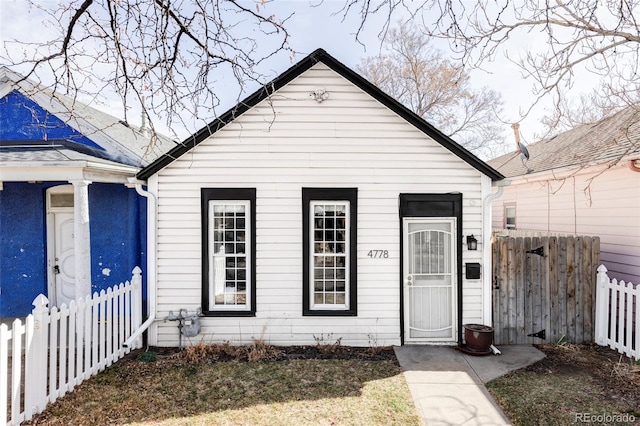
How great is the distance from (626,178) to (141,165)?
426 inches

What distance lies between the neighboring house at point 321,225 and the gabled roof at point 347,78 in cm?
3

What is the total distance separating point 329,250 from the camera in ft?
24.0

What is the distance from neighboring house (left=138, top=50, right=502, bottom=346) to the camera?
7.22 m

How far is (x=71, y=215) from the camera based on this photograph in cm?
894

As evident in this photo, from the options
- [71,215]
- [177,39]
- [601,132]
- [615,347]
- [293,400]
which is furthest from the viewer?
[601,132]

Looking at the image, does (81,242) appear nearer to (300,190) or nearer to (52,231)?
(52,231)

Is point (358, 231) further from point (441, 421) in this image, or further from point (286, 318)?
point (441, 421)

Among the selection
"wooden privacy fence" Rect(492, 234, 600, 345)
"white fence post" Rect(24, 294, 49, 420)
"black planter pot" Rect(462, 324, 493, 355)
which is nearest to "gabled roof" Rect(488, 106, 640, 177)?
"wooden privacy fence" Rect(492, 234, 600, 345)

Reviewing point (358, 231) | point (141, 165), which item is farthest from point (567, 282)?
point (141, 165)

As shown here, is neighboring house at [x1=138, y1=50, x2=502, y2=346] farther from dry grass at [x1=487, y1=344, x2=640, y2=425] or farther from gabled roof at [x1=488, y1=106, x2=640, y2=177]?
gabled roof at [x1=488, y1=106, x2=640, y2=177]

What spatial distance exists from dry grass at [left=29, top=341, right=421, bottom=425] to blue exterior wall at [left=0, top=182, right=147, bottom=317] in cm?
293

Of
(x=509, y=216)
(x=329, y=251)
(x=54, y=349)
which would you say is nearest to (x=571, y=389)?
(x=329, y=251)

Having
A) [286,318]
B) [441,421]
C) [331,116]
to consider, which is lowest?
[441,421]

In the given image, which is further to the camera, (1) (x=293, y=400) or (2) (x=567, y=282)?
(2) (x=567, y=282)
